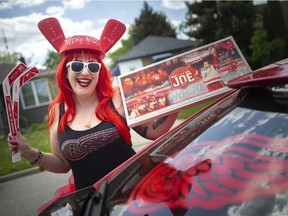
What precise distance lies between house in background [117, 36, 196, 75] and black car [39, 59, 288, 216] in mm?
28159

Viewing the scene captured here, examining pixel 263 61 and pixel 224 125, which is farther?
pixel 263 61

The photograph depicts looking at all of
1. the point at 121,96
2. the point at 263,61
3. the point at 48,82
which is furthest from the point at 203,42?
the point at 121,96

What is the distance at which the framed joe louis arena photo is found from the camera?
171cm

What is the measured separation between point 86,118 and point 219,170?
115cm

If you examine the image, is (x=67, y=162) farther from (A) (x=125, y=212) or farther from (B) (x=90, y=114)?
(A) (x=125, y=212)

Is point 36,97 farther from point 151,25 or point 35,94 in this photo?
point 151,25

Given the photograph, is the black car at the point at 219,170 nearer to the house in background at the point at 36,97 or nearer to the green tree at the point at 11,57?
the house in background at the point at 36,97

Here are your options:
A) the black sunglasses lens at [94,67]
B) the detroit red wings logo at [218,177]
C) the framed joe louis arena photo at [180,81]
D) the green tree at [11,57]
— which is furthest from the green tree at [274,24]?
the green tree at [11,57]

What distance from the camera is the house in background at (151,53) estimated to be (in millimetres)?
29672

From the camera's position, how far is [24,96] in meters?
20.2

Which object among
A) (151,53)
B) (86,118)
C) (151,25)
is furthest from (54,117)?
(151,25)

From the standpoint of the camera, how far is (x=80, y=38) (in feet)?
6.44

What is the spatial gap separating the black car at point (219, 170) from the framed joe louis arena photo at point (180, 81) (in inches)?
9.9

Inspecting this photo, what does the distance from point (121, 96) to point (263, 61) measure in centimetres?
1740
